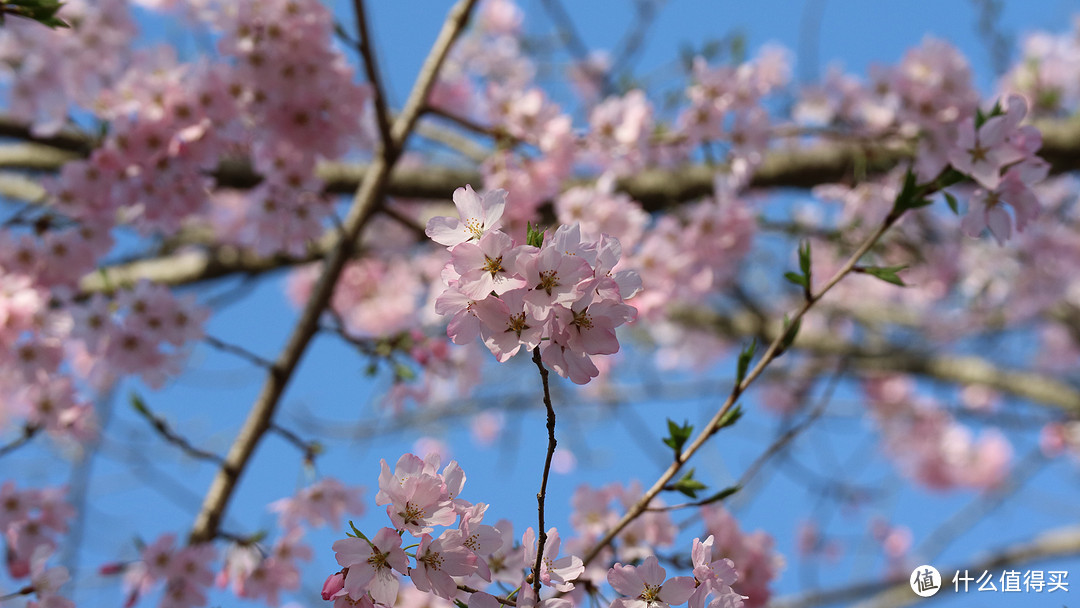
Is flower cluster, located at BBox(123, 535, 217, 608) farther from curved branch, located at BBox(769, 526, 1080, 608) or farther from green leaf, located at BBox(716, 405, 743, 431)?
curved branch, located at BBox(769, 526, 1080, 608)

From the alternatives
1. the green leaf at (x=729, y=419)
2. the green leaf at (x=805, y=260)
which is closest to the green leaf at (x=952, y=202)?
the green leaf at (x=805, y=260)

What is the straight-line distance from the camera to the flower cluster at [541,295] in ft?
2.85

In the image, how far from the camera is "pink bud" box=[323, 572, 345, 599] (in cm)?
90

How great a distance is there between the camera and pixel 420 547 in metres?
0.89

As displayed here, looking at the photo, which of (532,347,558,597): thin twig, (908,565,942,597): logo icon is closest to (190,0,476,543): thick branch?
(532,347,558,597): thin twig

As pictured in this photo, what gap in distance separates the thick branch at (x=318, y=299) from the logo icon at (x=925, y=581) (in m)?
1.70

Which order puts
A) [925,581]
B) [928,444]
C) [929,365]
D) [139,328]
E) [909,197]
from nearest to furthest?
[909,197] → [925,581] → [139,328] → [929,365] → [928,444]

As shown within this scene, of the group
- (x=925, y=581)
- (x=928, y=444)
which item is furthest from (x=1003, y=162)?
(x=928, y=444)

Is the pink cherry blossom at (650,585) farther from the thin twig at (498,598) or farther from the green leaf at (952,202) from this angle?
the green leaf at (952,202)

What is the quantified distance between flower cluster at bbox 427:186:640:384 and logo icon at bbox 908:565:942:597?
45.0 inches

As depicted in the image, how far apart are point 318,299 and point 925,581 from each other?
180cm

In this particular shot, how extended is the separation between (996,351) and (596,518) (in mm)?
4414

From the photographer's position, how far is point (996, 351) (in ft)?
16.2

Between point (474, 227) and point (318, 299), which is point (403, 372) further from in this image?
point (474, 227)
